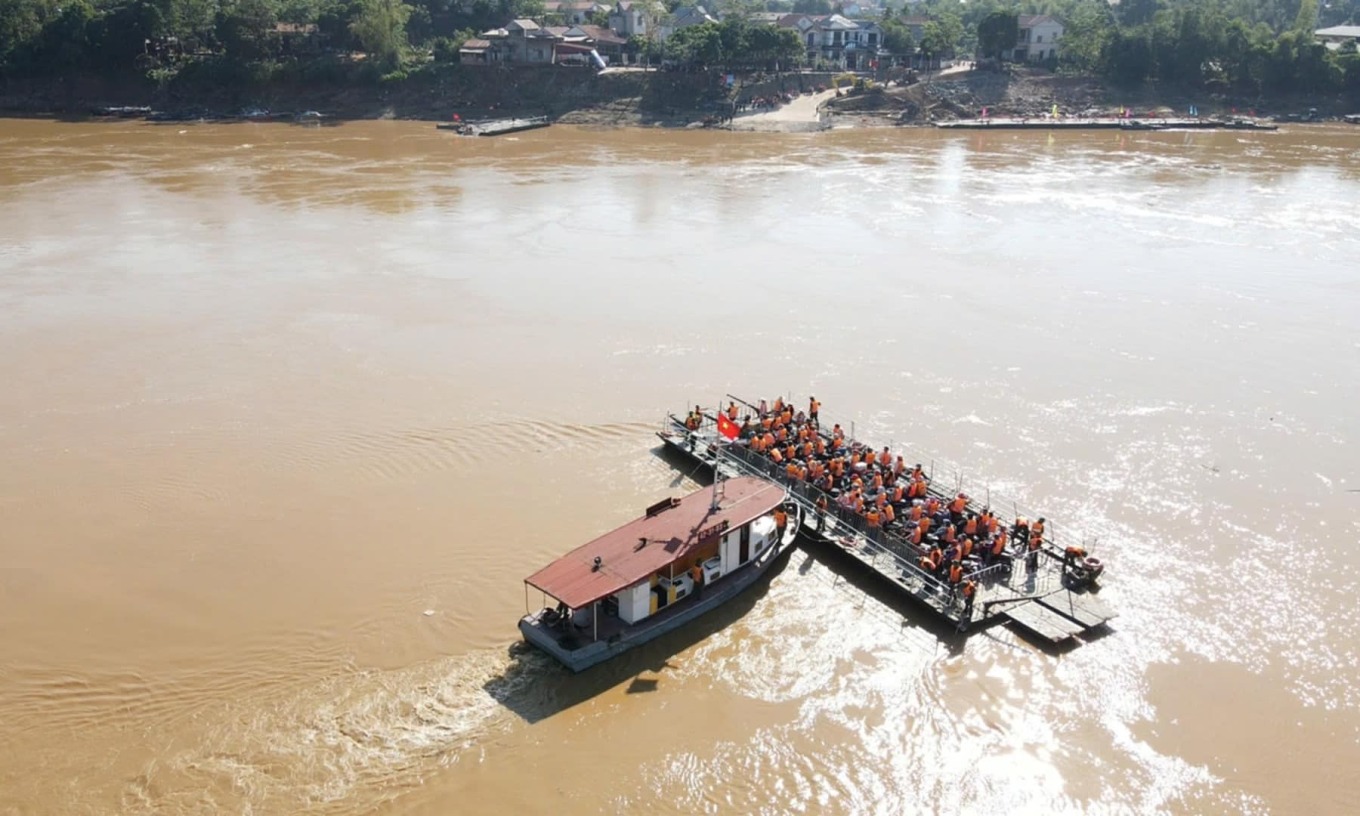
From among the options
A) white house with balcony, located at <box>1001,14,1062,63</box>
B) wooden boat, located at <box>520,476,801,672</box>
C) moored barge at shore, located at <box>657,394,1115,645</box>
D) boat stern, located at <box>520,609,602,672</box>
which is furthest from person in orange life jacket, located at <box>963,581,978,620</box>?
white house with balcony, located at <box>1001,14,1062,63</box>

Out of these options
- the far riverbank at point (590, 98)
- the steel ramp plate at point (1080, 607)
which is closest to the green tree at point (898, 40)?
the far riverbank at point (590, 98)

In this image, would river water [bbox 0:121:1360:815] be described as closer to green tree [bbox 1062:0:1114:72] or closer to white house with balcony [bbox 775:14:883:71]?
green tree [bbox 1062:0:1114:72]

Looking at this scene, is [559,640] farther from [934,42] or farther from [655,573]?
[934,42]

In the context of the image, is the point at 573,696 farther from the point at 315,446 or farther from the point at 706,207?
the point at 706,207

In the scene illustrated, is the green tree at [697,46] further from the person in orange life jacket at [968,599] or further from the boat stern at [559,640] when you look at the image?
the boat stern at [559,640]

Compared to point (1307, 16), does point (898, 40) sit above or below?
below

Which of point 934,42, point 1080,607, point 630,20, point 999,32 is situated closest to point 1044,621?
point 1080,607
